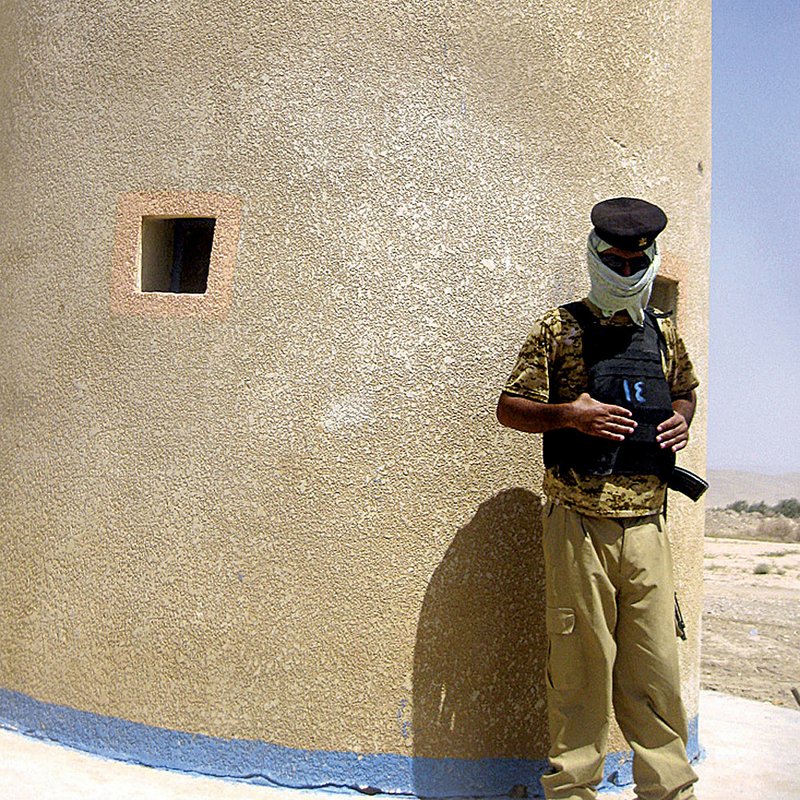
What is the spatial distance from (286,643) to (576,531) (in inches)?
46.6

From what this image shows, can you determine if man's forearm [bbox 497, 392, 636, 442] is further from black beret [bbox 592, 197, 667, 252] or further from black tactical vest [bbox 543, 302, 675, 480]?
black beret [bbox 592, 197, 667, 252]

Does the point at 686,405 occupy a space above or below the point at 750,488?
above

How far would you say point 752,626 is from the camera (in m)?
11.8

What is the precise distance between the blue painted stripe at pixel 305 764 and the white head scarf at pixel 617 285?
1760 mm

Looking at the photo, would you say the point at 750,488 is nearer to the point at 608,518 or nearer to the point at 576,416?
the point at 608,518

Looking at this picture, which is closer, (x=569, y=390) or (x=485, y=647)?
(x=569, y=390)

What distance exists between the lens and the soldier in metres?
3.54

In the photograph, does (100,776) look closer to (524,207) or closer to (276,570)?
(276,570)

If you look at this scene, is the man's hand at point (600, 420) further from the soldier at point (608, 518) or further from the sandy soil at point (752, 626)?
the sandy soil at point (752, 626)

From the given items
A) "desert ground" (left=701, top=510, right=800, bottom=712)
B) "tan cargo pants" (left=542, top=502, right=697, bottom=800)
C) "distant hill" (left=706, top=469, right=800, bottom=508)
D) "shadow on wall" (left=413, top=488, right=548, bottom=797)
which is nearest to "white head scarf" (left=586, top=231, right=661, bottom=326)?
"tan cargo pants" (left=542, top=502, right=697, bottom=800)

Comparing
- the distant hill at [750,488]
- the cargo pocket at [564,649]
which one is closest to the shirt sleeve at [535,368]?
the cargo pocket at [564,649]

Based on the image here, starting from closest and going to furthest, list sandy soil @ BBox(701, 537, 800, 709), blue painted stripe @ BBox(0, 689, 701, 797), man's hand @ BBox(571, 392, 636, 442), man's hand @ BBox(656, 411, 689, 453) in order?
man's hand @ BBox(571, 392, 636, 442)
man's hand @ BBox(656, 411, 689, 453)
blue painted stripe @ BBox(0, 689, 701, 797)
sandy soil @ BBox(701, 537, 800, 709)

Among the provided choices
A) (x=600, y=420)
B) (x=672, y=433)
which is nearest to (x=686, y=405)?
(x=672, y=433)

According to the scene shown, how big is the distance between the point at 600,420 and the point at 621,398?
0.15 meters
